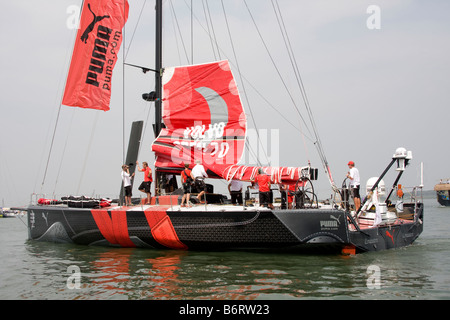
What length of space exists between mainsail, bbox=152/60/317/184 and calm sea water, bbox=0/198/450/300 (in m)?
3.27

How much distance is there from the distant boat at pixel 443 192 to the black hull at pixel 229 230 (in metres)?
57.3

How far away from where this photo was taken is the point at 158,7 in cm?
1566

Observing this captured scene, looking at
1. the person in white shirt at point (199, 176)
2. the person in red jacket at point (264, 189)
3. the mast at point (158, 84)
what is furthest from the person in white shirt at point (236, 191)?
the mast at point (158, 84)

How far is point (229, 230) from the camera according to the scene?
1088cm

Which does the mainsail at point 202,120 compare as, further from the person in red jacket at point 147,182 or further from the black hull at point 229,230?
the black hull at point 229,230

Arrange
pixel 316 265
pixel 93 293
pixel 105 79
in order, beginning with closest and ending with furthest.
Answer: pixel 93 293 → pixel 316 265 → pixel 105 79

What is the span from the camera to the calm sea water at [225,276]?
23.7 ft

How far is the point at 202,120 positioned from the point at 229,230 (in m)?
4.52

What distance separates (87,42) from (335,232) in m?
10.3

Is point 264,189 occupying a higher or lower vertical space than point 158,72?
lower

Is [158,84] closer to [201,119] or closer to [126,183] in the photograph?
[201,119]

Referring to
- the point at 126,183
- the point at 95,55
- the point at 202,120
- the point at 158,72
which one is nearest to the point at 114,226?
the point at 126,183
